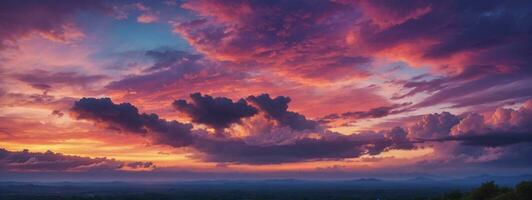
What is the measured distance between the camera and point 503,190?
67.6 m

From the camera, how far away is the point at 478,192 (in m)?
68.9

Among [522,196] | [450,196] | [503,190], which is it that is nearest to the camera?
[522,196]

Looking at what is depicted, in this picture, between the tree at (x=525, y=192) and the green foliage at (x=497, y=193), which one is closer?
the tree at (x=525, y=192)

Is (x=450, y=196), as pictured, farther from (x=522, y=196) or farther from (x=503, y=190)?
(x=522, y=196)

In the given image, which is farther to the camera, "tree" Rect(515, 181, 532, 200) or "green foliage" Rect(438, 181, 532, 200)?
"green foliage" Rect(438, 181, 532, 200)

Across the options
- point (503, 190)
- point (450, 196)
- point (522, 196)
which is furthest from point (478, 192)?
point (450, 196)

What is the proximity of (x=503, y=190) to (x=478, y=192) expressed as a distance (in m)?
3.29

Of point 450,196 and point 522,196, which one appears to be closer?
point 522,196

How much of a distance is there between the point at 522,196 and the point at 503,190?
1459 centimetres

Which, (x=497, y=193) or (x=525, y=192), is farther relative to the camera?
(x=497, y=193)

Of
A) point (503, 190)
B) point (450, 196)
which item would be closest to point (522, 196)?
point (503, 190)

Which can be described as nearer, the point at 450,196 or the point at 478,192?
the point at 478,192

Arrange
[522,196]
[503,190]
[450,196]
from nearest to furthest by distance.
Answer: [522,196] < [503,190] < [450,196]

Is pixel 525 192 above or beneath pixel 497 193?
above
